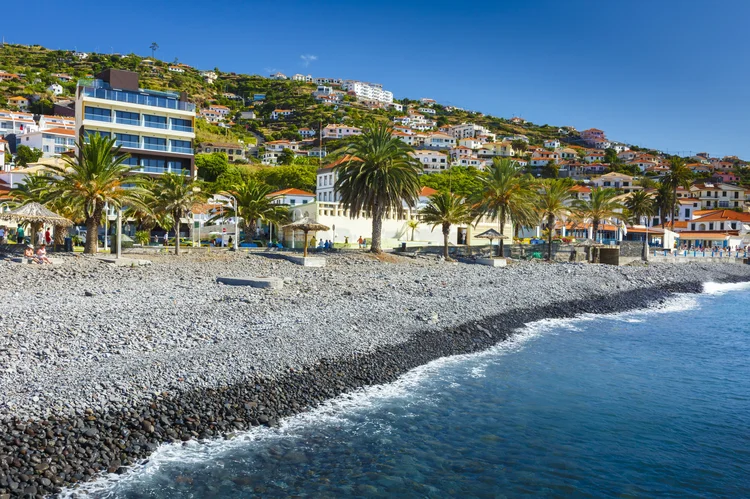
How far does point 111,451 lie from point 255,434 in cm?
255

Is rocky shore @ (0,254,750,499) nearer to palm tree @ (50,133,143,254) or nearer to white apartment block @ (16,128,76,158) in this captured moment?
palm tree @ (50,133,143,254)

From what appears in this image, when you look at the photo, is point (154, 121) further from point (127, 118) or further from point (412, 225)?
point (412, 225)

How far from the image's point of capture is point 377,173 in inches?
1441

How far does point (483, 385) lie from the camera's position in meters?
14.6

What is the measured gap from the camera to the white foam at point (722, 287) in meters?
40.7

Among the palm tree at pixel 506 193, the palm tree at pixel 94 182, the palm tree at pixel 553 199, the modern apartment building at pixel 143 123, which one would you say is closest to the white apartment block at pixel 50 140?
the modern apartment building at pixel 143 123

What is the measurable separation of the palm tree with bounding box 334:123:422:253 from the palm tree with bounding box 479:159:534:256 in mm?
7989

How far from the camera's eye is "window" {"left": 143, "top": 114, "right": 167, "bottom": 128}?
54.4 m

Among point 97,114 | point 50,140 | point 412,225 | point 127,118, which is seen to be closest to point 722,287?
point 412,225

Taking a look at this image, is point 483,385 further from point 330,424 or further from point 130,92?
point 130,92

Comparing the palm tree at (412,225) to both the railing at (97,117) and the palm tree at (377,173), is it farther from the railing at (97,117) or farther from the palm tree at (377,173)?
the railing at (97,117)

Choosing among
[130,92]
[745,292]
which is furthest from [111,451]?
[130,92]

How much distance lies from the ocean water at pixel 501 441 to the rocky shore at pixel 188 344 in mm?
687

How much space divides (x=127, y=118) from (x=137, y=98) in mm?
2163
